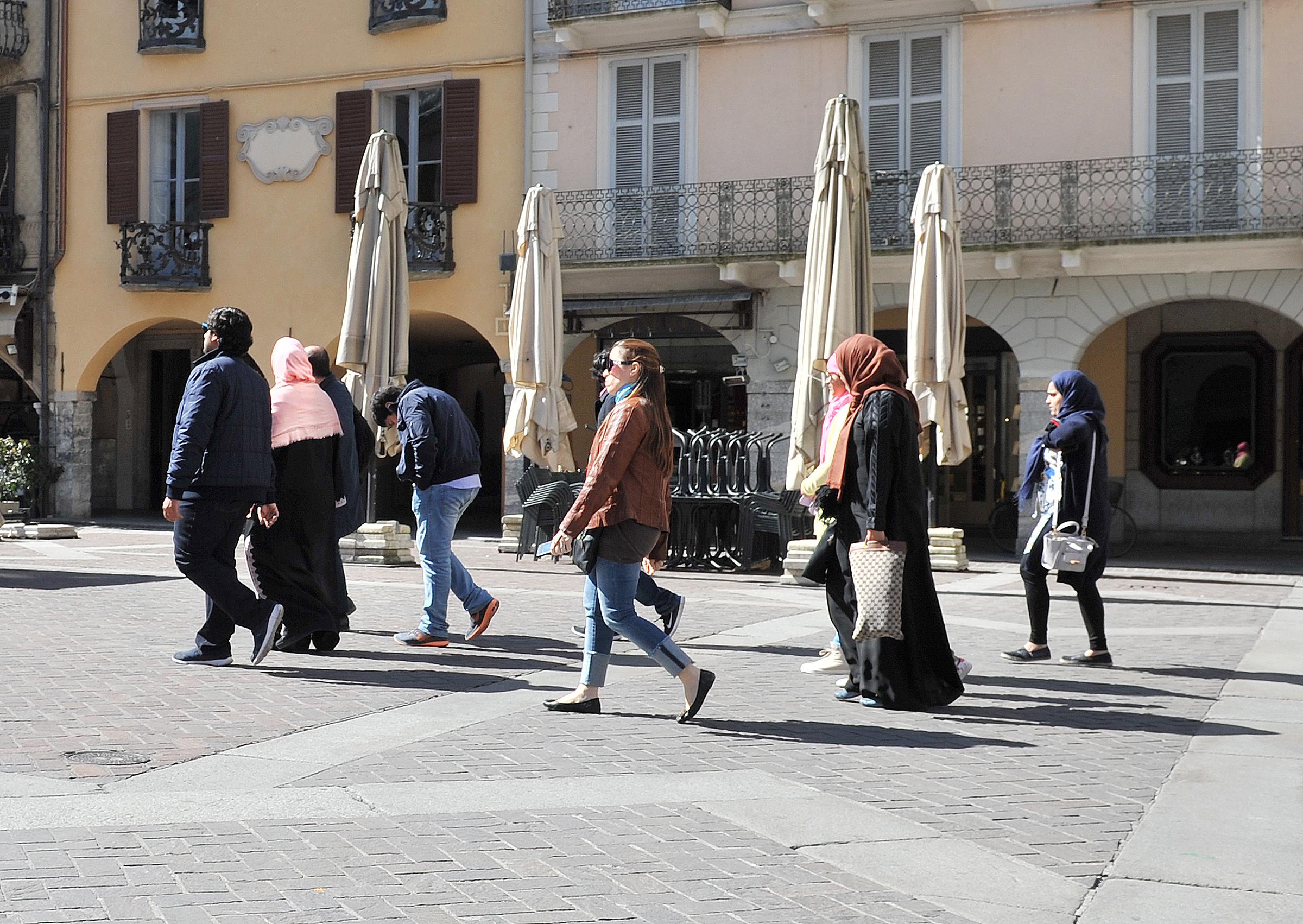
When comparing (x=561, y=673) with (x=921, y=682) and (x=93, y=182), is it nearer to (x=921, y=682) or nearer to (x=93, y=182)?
(x=921, y=682)

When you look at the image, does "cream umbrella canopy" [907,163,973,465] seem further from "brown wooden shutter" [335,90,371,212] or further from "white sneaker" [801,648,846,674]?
"brown wooden shutter" [335,90,371,212]

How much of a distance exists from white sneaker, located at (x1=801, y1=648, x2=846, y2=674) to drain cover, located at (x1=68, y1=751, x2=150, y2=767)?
3.64 meters

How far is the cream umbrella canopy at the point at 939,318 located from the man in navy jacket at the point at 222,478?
8.00m

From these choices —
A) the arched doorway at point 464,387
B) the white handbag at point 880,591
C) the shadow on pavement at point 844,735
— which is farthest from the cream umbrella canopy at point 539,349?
the shadow on pavement at point 844,735

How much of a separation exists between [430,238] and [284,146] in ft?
9.42

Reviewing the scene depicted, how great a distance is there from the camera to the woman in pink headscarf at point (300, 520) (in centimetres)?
846

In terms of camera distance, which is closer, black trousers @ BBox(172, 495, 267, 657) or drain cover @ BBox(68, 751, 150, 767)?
drain cover @ BBox(68, 751, 150, 767)

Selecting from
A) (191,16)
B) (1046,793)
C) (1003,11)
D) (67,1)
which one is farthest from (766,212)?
(1046,793)

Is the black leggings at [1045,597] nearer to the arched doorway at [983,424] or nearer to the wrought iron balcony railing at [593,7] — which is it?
the arched doorway at [983,424]

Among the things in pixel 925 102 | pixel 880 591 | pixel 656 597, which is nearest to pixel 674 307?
pixel 925 102

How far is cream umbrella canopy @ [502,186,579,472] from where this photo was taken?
51.2 ft

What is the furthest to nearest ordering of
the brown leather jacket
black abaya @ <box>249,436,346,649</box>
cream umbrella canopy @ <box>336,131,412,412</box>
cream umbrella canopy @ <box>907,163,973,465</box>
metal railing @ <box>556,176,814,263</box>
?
metal railing @ <box>556,176,814,263</box>
cream umbrella canopy @ <box>336,131,412,412</box>
cream umbrella canopy @ <box>907,163,973,465</box>
black abaya @ <box>249,436,346,649</box>
the brown leather jacket

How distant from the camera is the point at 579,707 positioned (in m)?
6.72

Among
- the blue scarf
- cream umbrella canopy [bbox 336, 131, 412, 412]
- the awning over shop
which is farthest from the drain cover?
the awning over shop
